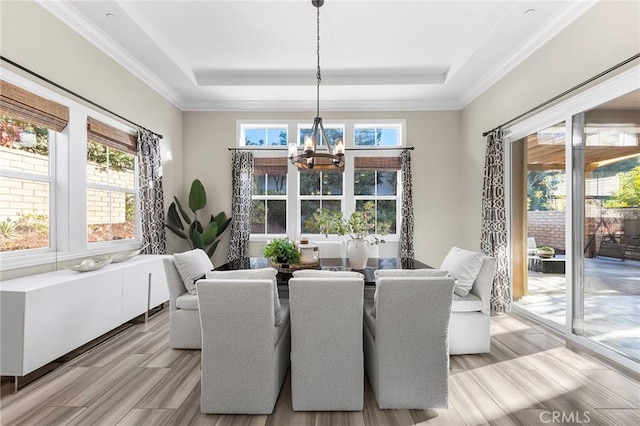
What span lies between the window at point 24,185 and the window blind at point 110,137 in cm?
47

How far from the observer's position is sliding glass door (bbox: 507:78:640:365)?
2.66 m

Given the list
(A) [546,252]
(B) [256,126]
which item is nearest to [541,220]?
(A) [546,252]

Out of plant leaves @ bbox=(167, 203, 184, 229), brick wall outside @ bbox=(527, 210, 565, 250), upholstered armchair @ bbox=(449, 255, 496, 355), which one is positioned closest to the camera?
upholstered armchair @ bbox=(449, 255, 496, 355)

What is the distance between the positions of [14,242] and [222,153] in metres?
3.28

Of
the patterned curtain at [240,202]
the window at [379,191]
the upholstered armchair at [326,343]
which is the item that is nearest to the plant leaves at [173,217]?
the patterned curtain at [240,202]

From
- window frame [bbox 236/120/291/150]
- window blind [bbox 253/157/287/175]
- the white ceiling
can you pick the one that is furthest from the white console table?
window frame [bbox 236/120/291/150]

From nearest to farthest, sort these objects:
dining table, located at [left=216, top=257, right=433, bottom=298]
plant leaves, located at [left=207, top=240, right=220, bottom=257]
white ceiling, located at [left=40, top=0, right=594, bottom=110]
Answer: dining table, located at [left=216, top=257, right=433, bottom=298]
white ceiling, located at [left=40, top=0, right=594, bottom=110]
plant leaves, located at [left=207, top=240, right=220, bottom=257]

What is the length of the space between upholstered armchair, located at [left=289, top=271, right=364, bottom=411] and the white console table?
72.9 inches

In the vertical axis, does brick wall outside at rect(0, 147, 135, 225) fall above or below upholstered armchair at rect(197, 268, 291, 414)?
above

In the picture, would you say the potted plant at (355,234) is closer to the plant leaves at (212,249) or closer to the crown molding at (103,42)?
the plant leaves at (212,249)

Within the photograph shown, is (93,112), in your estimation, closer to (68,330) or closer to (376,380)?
(68,330)

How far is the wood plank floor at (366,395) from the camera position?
77.7 inches

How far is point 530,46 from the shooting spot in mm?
3615

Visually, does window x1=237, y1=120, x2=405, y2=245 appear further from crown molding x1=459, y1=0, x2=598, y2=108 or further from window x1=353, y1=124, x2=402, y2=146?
crown molding x1=459, y1=0, x2=598, y2=108
